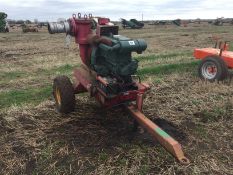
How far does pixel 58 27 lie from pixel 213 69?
478 cm

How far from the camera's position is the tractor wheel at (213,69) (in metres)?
8.24

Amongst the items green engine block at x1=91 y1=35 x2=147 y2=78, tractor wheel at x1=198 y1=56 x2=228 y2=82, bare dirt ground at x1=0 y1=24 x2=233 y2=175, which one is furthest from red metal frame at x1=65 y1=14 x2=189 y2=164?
tractor wheel at x1=198 y1=56 x2=228 y2=82

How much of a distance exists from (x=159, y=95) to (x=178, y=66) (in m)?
3.81

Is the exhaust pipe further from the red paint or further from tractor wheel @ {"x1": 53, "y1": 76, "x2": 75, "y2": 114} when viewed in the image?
Result: the red paint

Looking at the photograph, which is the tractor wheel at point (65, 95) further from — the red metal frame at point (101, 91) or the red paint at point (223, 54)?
the red paint at point (223, 54)

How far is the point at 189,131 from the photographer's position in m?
5.53

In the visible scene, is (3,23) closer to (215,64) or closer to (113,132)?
(215,64)

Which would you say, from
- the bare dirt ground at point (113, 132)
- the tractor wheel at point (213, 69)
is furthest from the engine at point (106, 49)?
the tractor wheel at point (213, 69)

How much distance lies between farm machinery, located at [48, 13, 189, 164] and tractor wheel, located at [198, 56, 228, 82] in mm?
3543

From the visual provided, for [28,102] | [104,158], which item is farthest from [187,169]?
[28,102]

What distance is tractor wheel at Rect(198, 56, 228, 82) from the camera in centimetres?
824

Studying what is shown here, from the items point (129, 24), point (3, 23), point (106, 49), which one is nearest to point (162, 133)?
point (106, 49)

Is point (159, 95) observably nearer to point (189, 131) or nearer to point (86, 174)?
point (189, 131)

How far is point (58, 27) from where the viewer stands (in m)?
5.79
